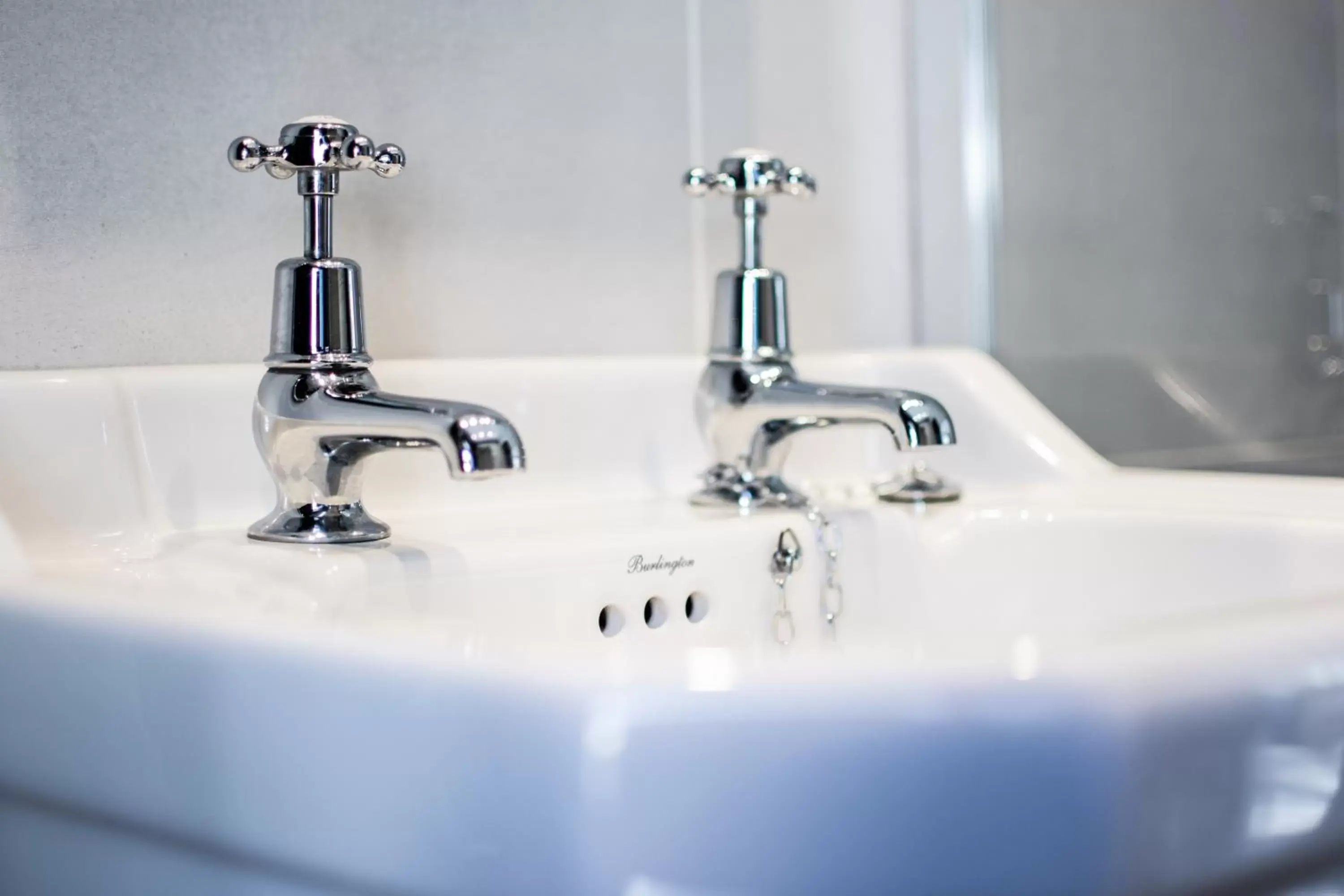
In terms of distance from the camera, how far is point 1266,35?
0.95m

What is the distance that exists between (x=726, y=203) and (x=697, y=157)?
0.12 ft

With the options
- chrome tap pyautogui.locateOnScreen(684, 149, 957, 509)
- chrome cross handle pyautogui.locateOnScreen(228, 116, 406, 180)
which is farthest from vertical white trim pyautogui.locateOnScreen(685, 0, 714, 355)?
chrome cross handle pyautogui.locateOnScreen(228, 116, 406, 180)

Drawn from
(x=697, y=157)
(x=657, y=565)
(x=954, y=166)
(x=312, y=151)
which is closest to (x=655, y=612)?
(x=657, y=565)

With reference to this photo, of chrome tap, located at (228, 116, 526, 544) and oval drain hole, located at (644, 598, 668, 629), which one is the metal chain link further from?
chrome tap, located at (228, 116, 526, 544)

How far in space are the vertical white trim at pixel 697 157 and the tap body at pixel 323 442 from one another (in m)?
0.33

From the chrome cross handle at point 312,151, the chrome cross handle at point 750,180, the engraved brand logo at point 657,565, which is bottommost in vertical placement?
the engraved brand logo at point 657,565

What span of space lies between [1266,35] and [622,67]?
0.44 m

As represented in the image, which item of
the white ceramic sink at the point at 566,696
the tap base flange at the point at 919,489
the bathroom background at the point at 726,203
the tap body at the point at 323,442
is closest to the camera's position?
the white ceramic sink at the point at 566,696

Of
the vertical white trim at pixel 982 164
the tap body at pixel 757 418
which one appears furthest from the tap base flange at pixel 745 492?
the vertical white trim at pixel 982 164

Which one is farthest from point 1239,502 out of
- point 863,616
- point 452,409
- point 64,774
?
point 64,774

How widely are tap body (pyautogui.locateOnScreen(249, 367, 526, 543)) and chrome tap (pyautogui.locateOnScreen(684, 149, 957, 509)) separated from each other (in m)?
0.20

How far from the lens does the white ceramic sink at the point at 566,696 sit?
10.7 inches

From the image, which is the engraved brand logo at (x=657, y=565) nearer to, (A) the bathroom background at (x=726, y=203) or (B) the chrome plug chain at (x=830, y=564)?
(B) the chrome plug chain at (x=830, y=564)

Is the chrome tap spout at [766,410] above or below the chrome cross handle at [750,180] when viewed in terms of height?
below
